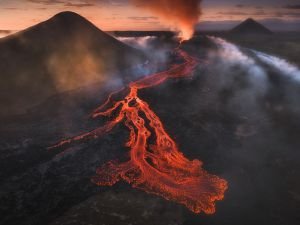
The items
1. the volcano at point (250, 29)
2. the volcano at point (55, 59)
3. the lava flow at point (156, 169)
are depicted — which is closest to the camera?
the lava flow at point (156, 169)

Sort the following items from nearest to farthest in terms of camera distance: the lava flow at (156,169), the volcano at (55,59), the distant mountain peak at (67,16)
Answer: the lava flow at (156,169) → the volcano at (55,59) → the distant mountain peak at (67,16)

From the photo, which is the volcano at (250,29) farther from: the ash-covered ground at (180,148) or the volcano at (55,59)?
the ash-covered ground at (180,148)

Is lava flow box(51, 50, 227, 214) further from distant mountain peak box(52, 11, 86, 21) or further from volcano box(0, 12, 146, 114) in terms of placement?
distant mountain peak box(52, 11, 86, 21)

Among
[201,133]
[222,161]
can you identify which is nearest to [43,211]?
[222,161]

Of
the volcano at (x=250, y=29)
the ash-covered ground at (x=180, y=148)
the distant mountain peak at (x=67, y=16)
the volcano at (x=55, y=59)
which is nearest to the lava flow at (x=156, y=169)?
the ash-covered ground at (x=180, y=148)

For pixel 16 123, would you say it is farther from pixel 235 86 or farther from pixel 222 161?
pixel 235 86
